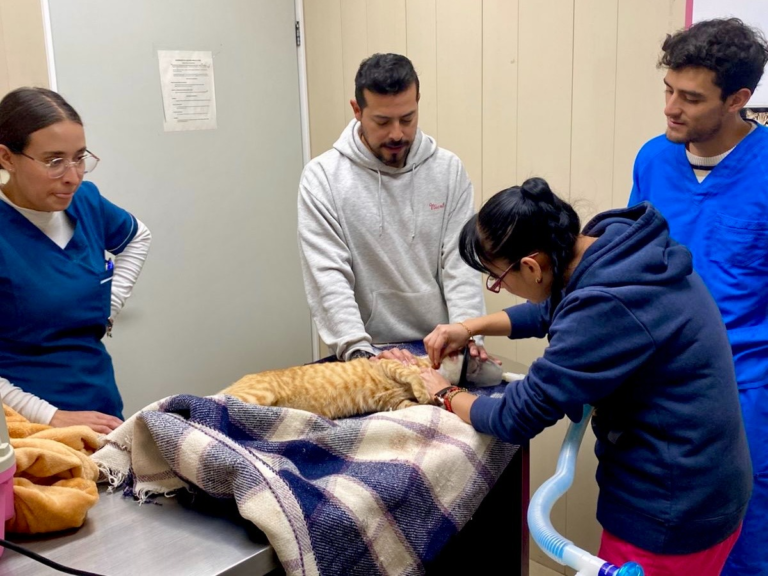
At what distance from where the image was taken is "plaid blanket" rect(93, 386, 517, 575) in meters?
1.04

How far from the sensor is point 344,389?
1670 millimetres

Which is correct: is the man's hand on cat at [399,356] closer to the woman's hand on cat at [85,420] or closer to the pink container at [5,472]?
the woman's hand on cat at [85,420]

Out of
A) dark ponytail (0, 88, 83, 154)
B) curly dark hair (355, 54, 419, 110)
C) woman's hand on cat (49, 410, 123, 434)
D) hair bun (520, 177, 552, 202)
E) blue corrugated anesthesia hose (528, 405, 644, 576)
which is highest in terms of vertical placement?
curly dark hair (355, 54, 419, 110)

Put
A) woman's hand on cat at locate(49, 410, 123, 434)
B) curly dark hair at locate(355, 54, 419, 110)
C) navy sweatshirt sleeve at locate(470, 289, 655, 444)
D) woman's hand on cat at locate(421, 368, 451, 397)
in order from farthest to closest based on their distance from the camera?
1. curly dark hair at locate(355, 54, 419, 110)
2. woman's hand on cat at locate(421, 368, 451, 397)
3. woman's hand on cat at locate(49, 410, 123, 434)
4. navy sweatshirt sleeve at locate(470, 289, 655, 444)

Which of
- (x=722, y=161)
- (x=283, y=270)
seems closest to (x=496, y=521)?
(x=722, y=161)

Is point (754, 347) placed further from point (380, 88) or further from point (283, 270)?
point (283, 270)

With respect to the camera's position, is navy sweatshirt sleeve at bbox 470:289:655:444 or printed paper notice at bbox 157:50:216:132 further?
printed paper notice at bbox 157:50:216:132

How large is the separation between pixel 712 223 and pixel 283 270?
207 cm

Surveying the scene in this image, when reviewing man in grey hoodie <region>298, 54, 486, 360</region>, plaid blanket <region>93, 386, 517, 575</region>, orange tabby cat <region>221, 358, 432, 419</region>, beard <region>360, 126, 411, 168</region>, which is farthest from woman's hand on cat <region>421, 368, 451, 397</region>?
beard <region>360, 126, 411, 168</region>

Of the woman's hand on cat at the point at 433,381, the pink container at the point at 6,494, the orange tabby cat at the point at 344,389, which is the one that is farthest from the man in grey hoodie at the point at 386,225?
the pink container at the point at 6,494

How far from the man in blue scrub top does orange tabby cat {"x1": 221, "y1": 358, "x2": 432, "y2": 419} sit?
75 centimetres

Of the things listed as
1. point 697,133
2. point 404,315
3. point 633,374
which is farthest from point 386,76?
point 633,374

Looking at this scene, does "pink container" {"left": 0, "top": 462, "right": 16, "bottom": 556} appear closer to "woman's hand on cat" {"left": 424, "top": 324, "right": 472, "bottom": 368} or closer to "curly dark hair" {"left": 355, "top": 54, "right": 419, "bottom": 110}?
"woman's hand on cat" {"left": 424, "top": 324, "right": 472, "bottom": 368}

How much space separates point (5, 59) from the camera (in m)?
2.37
